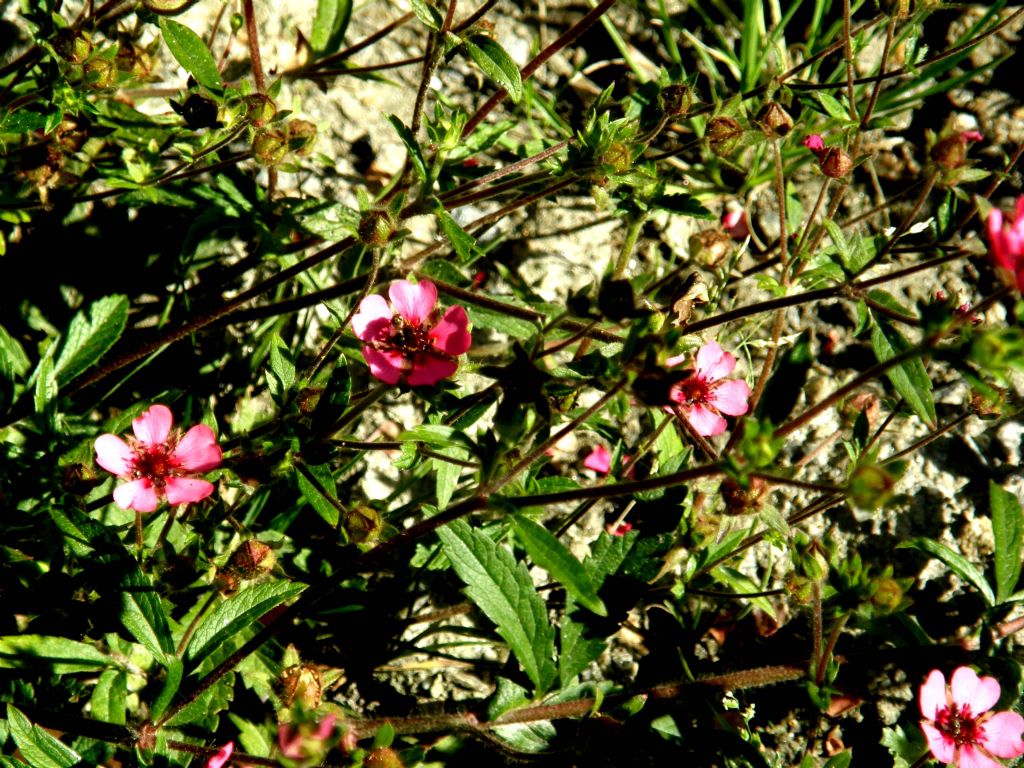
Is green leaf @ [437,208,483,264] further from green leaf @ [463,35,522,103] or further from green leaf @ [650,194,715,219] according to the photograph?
green leaf @ [650,194,715,219]

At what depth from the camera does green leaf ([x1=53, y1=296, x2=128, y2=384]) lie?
Answer: 2.90m

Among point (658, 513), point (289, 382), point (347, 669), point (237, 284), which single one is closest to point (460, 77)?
point (237, 284)

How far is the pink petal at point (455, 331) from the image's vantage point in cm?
261

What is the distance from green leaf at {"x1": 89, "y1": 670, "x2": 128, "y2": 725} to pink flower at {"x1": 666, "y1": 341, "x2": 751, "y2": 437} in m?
1.86

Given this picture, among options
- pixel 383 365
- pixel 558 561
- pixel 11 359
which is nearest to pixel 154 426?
pixel 11 359

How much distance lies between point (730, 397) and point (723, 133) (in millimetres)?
851

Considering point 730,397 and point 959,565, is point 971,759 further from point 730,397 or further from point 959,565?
point 730,397

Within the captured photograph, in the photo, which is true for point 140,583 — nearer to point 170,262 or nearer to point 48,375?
point 48,375

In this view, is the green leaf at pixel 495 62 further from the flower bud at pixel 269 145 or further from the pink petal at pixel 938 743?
the pink petal at pixel 938 743

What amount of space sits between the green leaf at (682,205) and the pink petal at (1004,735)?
1759 mm

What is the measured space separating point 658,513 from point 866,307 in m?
0.88

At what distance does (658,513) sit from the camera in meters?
2.83

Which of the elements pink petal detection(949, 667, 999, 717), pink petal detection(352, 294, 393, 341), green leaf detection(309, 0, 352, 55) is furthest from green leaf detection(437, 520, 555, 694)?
green leaf detection(309, 0, 352, 55)

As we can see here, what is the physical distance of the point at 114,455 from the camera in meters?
2.69
